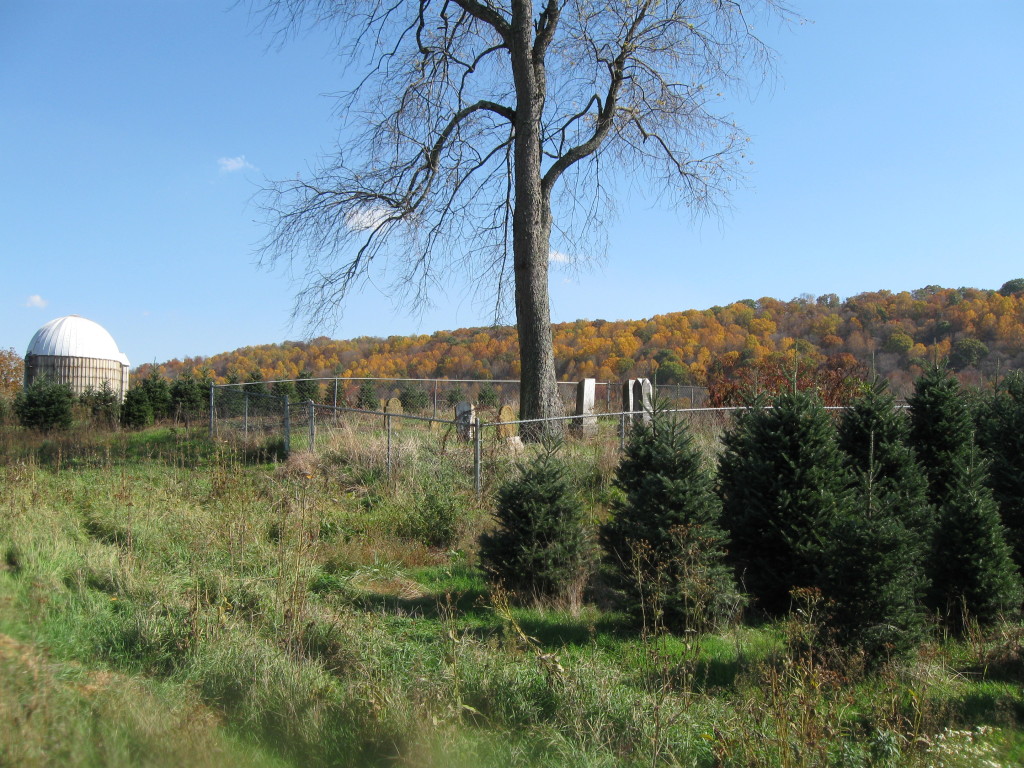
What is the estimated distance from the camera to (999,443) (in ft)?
30.8

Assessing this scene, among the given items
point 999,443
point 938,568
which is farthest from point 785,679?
point 999,443

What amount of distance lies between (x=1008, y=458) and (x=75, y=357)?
34300mm

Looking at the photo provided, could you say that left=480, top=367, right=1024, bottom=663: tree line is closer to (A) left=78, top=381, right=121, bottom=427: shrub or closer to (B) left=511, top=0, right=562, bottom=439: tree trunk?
(B) left=511, top=0, right=562, bottom=439: tree trunk

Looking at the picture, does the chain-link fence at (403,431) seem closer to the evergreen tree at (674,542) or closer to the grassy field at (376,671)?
the evergreen tree at (674,542)

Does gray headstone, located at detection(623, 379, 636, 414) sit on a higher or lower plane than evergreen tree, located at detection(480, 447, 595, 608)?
higher

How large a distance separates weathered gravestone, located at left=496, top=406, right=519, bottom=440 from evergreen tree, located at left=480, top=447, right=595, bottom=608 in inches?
101

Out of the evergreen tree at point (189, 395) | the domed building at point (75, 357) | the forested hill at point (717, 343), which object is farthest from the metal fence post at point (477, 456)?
the domed building at point (75, 357)

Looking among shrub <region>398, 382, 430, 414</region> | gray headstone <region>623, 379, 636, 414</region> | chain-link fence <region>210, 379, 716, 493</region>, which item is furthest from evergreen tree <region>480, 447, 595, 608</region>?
shrub <region>398, 382, 430, 414</region>

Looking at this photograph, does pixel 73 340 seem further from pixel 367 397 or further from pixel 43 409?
pixel 367 397

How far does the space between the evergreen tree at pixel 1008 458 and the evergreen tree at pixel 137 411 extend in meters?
20.3

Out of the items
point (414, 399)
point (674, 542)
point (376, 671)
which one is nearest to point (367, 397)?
point (414, 399)

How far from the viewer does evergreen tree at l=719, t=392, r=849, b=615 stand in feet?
21.9

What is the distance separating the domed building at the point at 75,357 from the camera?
3128 centimetres

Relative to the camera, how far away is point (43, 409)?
1969 centimetres
